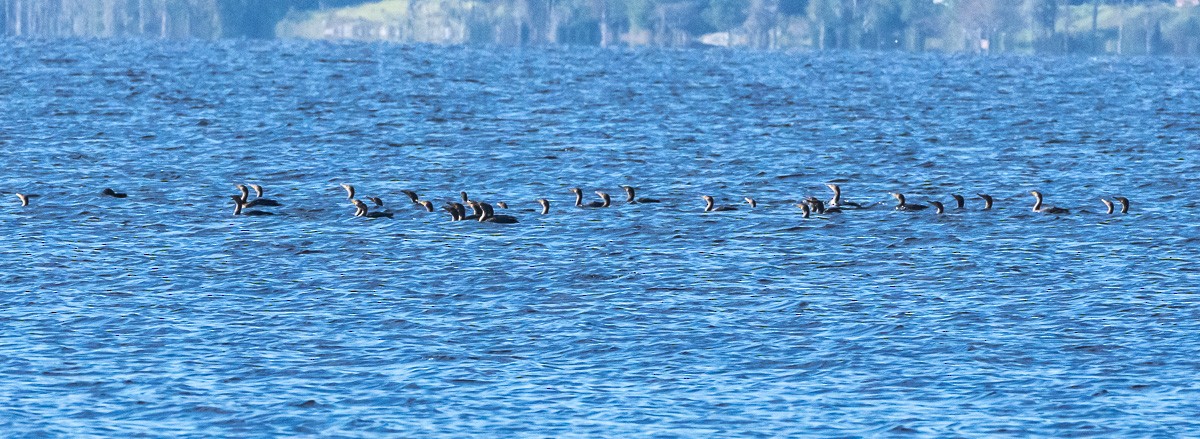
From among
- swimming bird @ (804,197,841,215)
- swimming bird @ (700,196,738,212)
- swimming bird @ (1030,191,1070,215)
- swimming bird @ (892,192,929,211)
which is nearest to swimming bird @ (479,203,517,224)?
swimming bird @ (700,196,738,212)

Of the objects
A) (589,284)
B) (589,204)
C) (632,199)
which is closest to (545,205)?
(589,204)

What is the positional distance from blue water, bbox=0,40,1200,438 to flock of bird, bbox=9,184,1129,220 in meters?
0.46

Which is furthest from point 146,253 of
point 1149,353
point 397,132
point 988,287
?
point 397,132

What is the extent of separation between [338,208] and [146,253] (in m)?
8.43

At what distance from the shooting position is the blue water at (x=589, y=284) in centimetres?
2294

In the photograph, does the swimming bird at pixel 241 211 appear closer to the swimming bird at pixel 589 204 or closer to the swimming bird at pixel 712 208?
the swimming bird at pixel 589 204

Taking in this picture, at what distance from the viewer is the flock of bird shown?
40812 millimetres

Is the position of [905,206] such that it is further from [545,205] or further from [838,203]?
[545,205]

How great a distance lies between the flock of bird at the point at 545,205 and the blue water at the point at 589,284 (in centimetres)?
46

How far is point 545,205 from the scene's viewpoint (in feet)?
139

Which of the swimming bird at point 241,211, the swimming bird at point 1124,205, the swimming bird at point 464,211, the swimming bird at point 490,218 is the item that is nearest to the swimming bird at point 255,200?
the swimming bird at point 241,211

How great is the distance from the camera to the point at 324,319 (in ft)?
93.2

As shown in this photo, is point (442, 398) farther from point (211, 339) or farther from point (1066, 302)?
point (1066, 302)

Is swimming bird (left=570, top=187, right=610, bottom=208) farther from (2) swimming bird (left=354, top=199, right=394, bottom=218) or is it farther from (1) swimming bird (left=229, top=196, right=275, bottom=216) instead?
(1) swimming bird (left=229, top=196, right=275, bottom=216)
